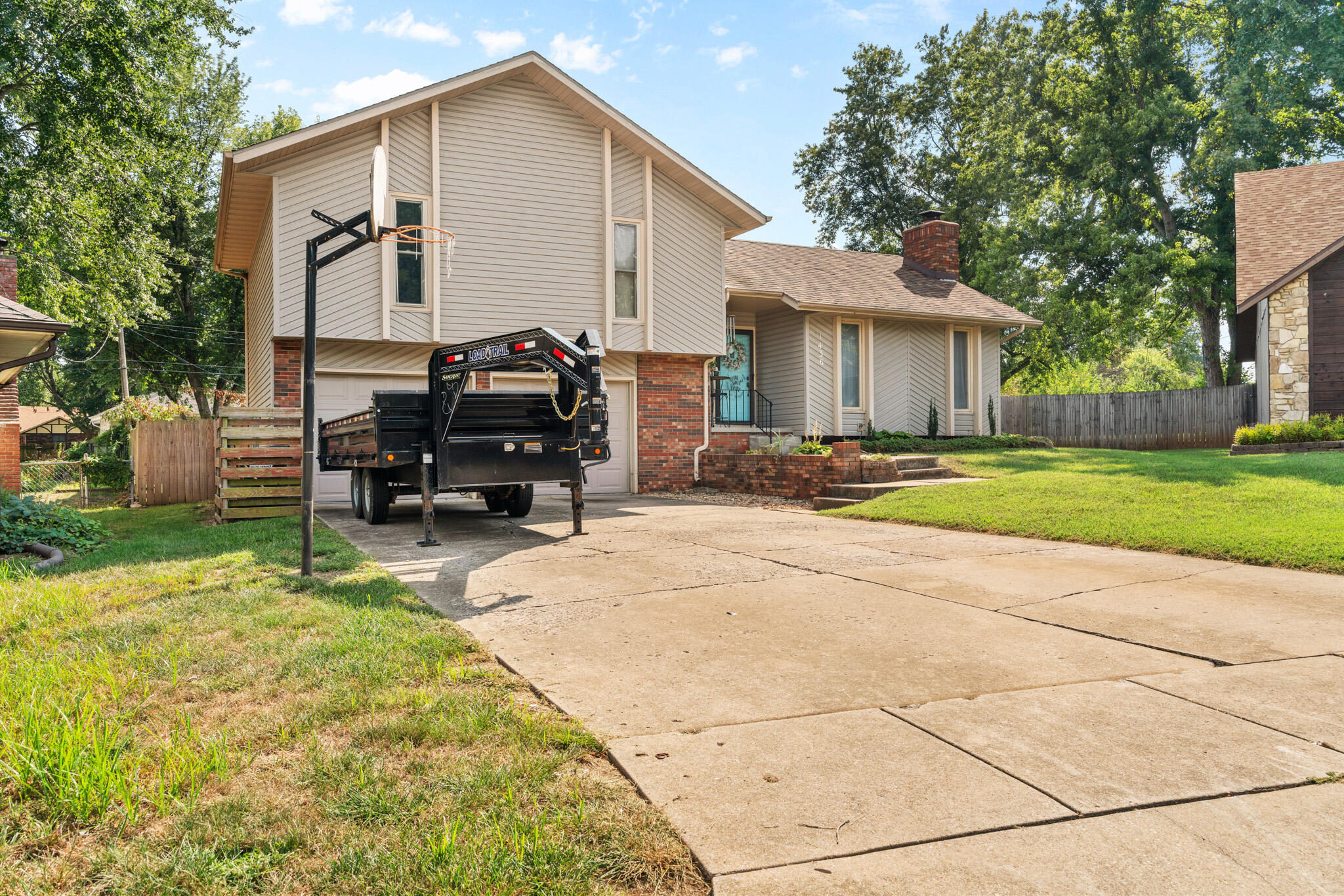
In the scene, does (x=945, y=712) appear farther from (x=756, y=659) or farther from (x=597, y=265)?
(x=597, y=265)

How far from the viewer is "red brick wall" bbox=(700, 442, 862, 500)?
13.5 meters

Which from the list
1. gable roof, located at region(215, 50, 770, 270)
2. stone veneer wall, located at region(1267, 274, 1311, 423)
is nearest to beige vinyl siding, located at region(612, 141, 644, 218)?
gable roof, located at region(215, 50, 770, 270)

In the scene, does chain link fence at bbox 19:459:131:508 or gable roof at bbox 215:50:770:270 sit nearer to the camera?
gable roof at bbox 215:50:770:270

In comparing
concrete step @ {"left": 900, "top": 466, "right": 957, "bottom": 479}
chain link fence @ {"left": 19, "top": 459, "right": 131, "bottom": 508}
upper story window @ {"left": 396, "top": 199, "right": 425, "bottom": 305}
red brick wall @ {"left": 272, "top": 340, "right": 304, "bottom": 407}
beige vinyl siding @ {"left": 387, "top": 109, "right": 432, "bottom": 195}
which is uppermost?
beige vinyl siding @ {"left": 387, "top": 109, "right": 432, "bottom": 195}

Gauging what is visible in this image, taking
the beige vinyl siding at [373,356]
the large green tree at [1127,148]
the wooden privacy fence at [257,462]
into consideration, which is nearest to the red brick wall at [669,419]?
the beige vinyl siding at [373,356]

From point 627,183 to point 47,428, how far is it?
72147 mm

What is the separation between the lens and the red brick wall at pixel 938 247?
922 inches

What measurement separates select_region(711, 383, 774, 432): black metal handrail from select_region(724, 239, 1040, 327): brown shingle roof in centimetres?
268

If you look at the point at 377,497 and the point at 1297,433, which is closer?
the point at 377,497

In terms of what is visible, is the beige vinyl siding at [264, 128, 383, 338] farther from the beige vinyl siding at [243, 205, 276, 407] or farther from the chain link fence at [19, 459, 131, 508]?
the chain link fence at [19, 459, 131, 508]

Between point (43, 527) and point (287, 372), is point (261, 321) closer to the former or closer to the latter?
point (287, 372)

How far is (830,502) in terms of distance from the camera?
41.5ft

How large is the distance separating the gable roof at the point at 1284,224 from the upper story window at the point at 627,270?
1452 cm

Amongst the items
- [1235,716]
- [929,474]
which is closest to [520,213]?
[929,474]
